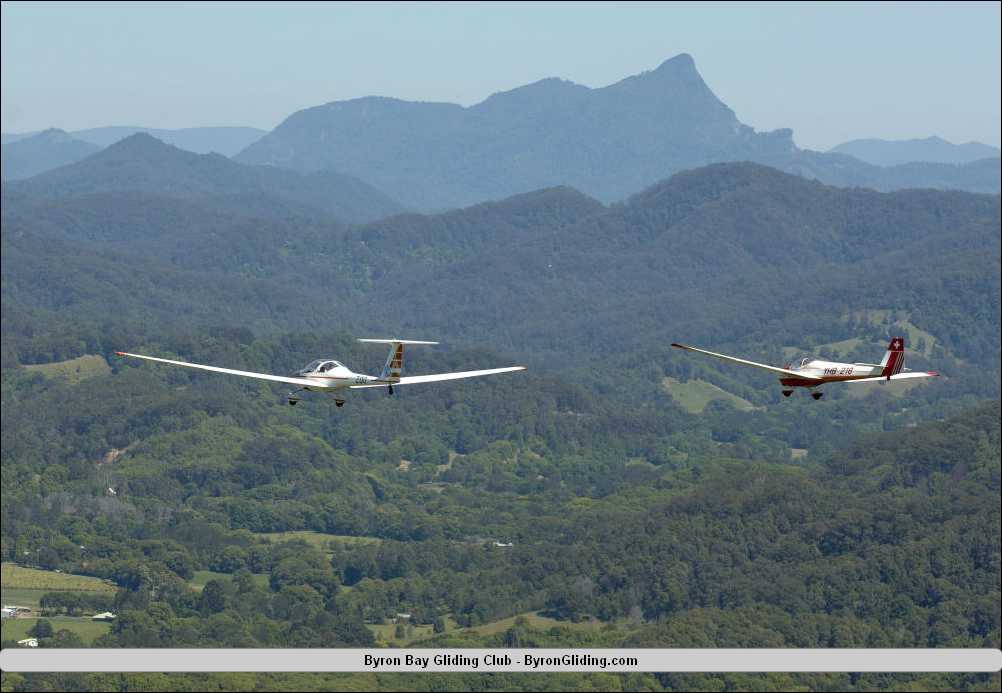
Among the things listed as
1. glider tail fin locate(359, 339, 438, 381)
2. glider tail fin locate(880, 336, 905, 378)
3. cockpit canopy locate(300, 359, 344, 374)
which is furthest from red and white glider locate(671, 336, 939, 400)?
cockpit canopy locate(300, 359, 344, 374)

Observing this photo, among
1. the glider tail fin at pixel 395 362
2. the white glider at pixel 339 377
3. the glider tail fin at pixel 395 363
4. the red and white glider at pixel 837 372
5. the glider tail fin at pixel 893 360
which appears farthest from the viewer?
the glider tail fin at pixel 395 363

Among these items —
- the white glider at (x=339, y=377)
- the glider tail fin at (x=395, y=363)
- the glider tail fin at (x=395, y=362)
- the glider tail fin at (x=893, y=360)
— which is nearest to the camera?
the glider tail fin at (x=893, y=360)

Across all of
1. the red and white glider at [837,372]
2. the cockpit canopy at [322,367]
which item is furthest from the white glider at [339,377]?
the red and white glider at [837,372]

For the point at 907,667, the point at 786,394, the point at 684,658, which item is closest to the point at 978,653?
the point at 907,667

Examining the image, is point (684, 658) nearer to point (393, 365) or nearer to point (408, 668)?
point (408, 668)

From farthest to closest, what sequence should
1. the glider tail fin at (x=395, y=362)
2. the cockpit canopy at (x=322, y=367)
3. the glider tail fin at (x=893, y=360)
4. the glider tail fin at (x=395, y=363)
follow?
the glider tail fin at (x=395, y=363) < the glider tail fin at (x=395, y=362) < the cockpit canopy at (x=322, y=367) < the glider tail fin at (x=893, y=360)

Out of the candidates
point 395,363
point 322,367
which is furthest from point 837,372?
point 322,367

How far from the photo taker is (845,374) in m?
31.1

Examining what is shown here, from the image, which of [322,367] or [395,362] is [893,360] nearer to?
[395,362]

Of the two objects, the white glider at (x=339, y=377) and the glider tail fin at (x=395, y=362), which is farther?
the glider tail fin at (x=395, y=362)

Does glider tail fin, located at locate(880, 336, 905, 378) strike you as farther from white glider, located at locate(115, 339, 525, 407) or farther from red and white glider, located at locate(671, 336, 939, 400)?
white glider, located at locate(115, 339, 525, 407)

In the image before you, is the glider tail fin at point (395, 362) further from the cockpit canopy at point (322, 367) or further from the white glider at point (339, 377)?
the cockpit canopy at point (322, 367)

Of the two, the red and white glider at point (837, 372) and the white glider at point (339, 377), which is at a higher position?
the red and white glider at point (837, 372)

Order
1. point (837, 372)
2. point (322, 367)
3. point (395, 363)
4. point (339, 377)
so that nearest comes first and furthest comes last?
point (837, 372), point (339, 377), point (322, 367), point (395, 363)
